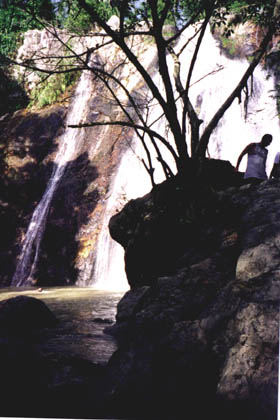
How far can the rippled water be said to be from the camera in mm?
3971

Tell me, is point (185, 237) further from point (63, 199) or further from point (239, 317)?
point (63, 199)

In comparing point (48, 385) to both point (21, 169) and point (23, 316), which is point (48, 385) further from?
point (21, 169)

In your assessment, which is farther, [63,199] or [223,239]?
[63,199]

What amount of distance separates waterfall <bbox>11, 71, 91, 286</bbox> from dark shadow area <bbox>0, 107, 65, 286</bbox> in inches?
8.3

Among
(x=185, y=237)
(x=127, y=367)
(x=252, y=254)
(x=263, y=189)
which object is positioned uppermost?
(x=263, y=189)

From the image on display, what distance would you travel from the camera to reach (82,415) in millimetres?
2627

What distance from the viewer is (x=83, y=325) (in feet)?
16.5

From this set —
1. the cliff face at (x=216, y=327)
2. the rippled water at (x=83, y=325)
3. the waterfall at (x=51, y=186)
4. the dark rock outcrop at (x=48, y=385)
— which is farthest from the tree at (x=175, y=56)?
the waterfall at (x=51, y=186)

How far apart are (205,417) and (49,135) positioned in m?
12.3

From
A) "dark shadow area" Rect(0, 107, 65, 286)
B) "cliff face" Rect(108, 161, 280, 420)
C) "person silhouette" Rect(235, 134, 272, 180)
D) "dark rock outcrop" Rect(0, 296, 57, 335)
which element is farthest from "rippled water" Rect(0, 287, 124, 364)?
"dark shadow area" Rect(0, 107, 65, 286)

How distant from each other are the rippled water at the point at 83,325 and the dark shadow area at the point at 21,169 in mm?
4314

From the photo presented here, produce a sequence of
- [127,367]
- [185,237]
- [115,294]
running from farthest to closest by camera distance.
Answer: [115,294] → [185,237] → [127,367]

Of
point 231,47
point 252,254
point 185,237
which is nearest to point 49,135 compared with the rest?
point 231,47

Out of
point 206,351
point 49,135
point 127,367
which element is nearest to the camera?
Answer: point 206,351
